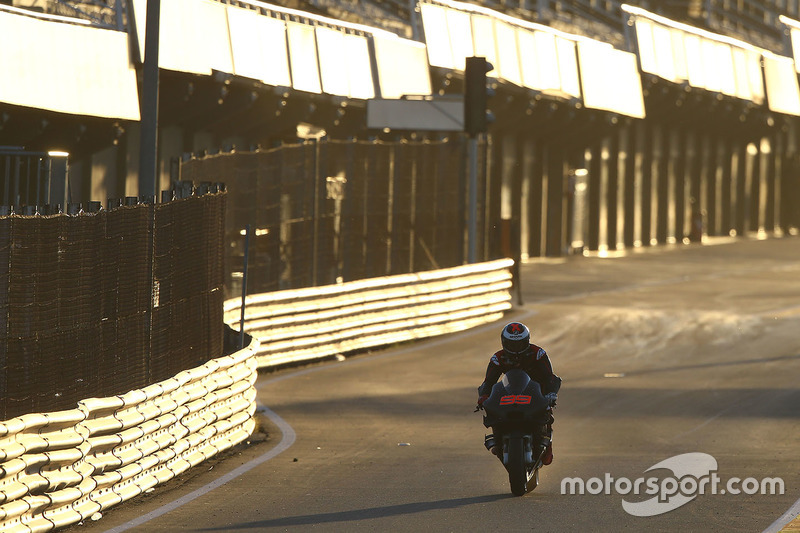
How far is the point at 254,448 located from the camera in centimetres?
1464

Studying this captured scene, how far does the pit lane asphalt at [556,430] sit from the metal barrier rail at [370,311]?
0.37 metres

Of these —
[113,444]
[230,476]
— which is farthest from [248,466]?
[113,444]

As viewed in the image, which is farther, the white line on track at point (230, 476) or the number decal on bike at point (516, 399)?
the number decal on bike at point (516, 399)

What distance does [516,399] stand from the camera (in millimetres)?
12016

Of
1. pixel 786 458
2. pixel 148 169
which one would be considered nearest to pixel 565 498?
pixel 786 458

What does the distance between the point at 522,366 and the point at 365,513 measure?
1.75m

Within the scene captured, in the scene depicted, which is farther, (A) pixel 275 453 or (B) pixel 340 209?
(B) pixel 340 209

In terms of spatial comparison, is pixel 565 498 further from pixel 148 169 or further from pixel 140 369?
pixel 148 169

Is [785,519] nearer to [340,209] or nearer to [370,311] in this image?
[370,311]

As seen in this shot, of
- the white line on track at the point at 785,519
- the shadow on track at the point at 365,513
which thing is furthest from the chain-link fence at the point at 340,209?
the white line on track at the point at 785,519

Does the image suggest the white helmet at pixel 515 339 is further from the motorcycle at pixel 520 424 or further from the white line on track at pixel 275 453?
the white line on track at pixel 275 453

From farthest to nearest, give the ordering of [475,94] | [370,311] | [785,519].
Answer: [475,94] → [370,311] → [785,519]

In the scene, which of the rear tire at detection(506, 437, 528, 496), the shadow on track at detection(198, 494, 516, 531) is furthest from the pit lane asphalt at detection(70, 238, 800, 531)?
the rear tire at detection(506, 437, 528, 496)

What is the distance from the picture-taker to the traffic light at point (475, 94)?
26781mm
